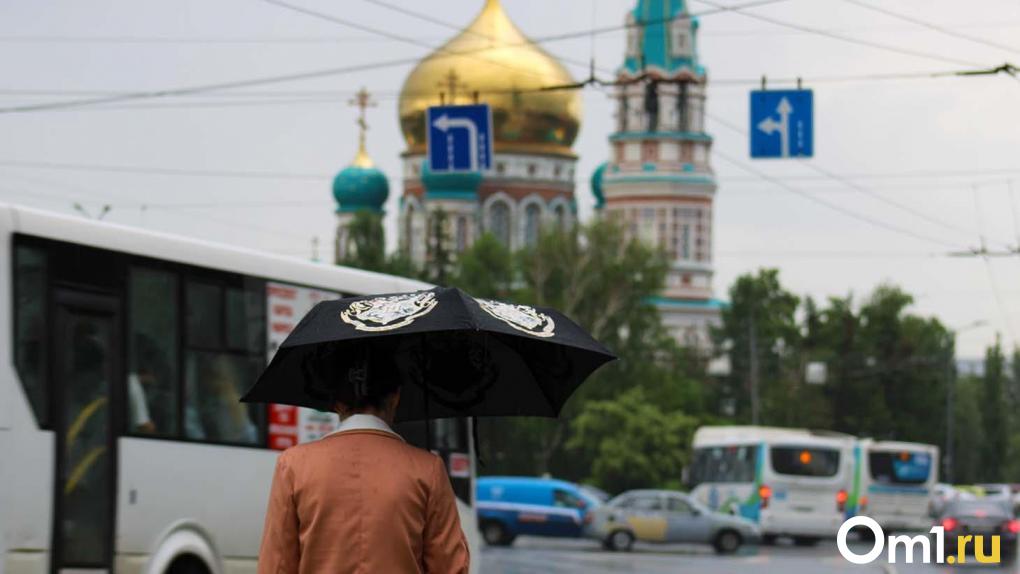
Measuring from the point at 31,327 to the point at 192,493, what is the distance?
5.39ft

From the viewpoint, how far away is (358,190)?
9975 cm

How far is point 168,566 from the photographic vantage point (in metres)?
11.7

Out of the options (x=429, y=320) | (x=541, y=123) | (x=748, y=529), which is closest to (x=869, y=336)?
(x=541, y=123)

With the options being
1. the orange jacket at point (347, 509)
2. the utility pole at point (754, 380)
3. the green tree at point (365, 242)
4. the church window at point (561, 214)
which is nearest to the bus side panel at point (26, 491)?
the orange jacket at point (347, 509)

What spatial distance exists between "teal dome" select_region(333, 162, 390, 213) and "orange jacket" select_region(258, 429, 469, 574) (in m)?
94.8

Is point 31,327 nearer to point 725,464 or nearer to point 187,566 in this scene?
point 187,566

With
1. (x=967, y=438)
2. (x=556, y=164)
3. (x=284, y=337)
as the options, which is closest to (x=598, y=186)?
(x=556, y=164)

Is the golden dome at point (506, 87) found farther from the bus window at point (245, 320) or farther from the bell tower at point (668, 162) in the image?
the bus window at point (245, 320)

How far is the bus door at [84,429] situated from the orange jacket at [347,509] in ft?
18.5

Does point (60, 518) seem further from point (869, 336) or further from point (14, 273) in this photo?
point (869, 336)

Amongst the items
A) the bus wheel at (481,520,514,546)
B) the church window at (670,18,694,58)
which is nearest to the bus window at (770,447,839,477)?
the bus wheel at (481,520,514,546)

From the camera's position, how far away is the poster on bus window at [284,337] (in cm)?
1277

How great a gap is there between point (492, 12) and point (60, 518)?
286 feet

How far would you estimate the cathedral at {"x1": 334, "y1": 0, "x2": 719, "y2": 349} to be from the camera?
3674 inches
